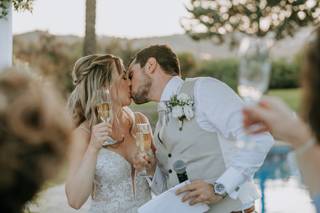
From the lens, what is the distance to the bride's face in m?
3.51

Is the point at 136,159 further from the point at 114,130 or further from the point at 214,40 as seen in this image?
the point at 214,40

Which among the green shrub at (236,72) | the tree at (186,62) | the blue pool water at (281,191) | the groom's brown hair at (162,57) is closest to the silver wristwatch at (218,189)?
the groom's brown hair at (162,57)

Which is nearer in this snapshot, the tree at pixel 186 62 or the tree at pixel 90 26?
the tree at pixel 90 26

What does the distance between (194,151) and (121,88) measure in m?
0.48

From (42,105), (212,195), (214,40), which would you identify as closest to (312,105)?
(42,105)

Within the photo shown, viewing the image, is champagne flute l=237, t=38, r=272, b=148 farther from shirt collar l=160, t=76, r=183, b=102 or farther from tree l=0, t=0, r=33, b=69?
tree l=0, t=0, r=33, b=69

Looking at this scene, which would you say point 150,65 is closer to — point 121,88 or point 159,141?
point 121,88

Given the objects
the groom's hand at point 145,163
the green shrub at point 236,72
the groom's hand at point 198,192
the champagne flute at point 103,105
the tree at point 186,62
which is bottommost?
the green shrub at point 236,72

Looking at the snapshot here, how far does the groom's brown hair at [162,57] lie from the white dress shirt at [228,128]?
19 cm

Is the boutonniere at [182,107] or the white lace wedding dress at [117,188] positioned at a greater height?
the boutonniere at [182,107]

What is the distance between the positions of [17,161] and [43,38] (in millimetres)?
15084

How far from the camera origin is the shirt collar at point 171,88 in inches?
137

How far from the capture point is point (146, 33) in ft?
51.6

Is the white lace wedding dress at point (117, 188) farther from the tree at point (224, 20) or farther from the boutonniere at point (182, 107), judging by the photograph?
the tree at point (224, 20)
